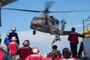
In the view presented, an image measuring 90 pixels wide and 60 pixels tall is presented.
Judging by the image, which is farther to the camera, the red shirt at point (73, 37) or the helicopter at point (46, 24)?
the helicopter at point (46, 24)

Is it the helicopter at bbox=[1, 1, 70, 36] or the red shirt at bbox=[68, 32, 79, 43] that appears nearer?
the red shirt at bbox=[68, 32, 79, 43]

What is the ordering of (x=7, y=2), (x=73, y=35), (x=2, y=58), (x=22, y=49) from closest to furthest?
(x=2, y=58), (x=22, y=49), (x=73, y=35), (x=7, y=2)

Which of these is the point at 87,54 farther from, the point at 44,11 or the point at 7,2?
the point at 44,11

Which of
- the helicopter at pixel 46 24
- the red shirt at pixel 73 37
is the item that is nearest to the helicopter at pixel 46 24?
the helicopter at pixel 46 24

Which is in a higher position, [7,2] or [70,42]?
[7,2]

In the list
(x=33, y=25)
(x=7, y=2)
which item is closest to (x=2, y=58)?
(x=7, y=2)

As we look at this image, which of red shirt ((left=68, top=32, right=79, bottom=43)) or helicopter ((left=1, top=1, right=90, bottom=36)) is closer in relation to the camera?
red shirt ((left=68, top=32, right=79, bottom=43))

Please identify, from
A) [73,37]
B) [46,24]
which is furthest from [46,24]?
[73,37]

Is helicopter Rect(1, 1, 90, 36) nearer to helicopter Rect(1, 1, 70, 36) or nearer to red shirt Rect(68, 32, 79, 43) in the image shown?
helicopter Rect(1, 1, 70, 36)

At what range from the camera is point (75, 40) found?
68.3 feet

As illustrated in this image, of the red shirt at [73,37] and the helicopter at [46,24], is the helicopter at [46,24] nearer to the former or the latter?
the helicopter at [46,24]

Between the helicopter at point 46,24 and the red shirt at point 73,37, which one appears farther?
the helicopter at point 46,24

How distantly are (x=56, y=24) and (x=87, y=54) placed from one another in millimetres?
29221

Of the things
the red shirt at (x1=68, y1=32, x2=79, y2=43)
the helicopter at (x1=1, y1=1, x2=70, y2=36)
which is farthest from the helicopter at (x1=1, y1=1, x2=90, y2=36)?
the red shirt at (x1=68, y1=32, x2=79, y2=43)
